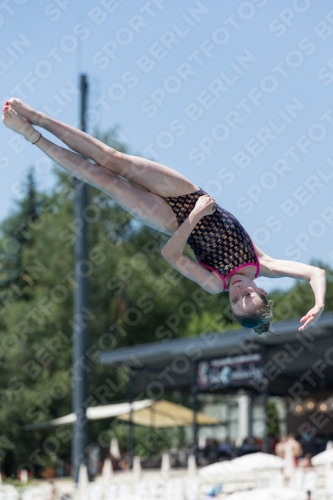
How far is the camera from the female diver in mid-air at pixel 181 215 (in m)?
5.75

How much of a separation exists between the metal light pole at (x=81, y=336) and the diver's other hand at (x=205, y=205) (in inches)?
391

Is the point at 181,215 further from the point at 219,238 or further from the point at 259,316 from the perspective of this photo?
the point at 259,316

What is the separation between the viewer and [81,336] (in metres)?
16.0

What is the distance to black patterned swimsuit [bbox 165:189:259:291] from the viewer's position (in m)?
6.06

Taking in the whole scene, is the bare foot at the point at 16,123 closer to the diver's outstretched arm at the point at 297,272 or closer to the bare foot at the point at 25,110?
the bare foot at the point at 25,110

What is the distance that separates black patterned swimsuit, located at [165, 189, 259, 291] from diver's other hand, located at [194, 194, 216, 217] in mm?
296

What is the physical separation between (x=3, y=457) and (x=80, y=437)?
18.0 metres

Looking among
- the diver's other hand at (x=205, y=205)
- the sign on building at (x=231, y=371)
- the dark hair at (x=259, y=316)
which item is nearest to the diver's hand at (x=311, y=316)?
the dark hair at (x=259, y=316)

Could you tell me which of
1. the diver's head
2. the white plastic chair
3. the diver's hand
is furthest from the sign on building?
the diver's hand

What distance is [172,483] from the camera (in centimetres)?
1377

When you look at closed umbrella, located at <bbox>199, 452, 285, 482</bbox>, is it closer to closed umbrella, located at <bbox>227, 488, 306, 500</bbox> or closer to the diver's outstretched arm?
closed umbrella, located at <bbox>227, 488, 306, 500</bbox>

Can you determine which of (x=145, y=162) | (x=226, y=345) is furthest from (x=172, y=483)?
(x=145, y=162)

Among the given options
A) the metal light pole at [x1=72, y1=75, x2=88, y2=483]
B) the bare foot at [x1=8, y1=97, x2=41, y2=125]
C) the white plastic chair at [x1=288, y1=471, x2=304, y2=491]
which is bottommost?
the metal light pole at [x1=72, y1=75, x2=88, y2=483]

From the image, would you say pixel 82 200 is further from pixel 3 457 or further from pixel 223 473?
pixel 3 457
